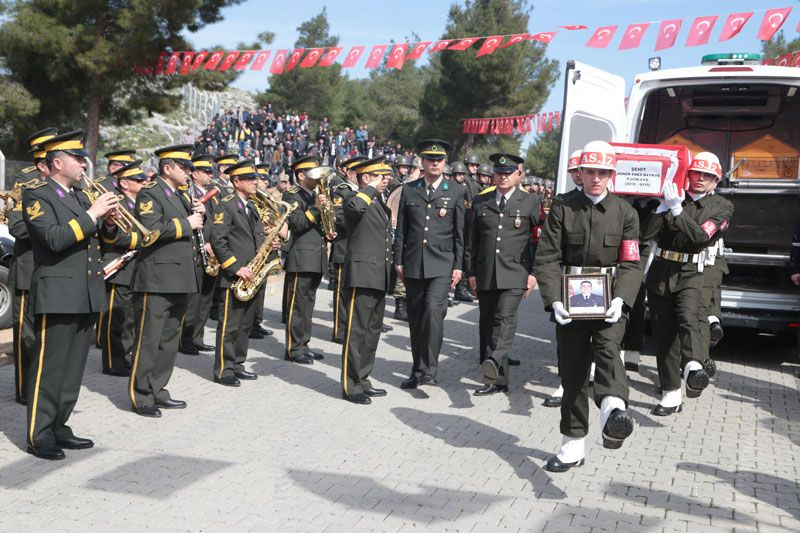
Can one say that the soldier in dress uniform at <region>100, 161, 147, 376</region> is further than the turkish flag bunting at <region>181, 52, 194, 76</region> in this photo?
No

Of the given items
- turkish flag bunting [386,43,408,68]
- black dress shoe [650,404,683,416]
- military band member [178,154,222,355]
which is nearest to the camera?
black dress shoe [650,404,683,416]

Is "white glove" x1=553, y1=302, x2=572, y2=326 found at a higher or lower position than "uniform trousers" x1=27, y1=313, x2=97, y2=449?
higher

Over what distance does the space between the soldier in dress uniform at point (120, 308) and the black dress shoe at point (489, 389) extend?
3.25 metres

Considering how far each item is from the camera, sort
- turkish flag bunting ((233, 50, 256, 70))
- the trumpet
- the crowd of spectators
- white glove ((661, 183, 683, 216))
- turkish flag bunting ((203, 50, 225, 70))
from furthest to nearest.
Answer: the crowd of spectators
turkish flag bunting ((203, 50, 225, 70))
turkish flag bunting ((233, 50, 256, 70))
white glove ((661, 183, 683, 216))
the trumpet

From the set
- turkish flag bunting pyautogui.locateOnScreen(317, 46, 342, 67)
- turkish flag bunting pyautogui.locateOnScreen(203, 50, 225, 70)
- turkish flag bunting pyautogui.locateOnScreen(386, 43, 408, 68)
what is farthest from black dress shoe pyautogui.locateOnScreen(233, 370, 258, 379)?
turkish flag bunting pyautogui.locateOnScreen(203, 50, 225, 70)

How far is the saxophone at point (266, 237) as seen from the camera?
8.12 meters

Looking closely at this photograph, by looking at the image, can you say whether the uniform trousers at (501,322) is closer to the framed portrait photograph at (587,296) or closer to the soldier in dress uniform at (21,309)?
the framed portrait photograph at (587,296)

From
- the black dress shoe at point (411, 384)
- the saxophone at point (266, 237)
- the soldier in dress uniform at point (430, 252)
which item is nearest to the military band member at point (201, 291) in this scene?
the saxophone at point (266, 237)

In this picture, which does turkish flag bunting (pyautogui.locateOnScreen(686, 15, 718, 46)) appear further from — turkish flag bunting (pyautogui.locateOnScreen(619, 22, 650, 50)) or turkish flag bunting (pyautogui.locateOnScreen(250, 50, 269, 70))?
turkish flag bunting (pyautogui.locateOnScreen(250, 50, 269, 70))

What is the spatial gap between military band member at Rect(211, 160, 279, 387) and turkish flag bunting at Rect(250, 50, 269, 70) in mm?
A: 13247

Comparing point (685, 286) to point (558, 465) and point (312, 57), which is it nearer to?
point (558, 465)

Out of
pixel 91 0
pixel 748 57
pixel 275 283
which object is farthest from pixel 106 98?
pixel 748 57

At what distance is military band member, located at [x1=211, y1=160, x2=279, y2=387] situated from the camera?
26.1 feet

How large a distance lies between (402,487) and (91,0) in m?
20.7
